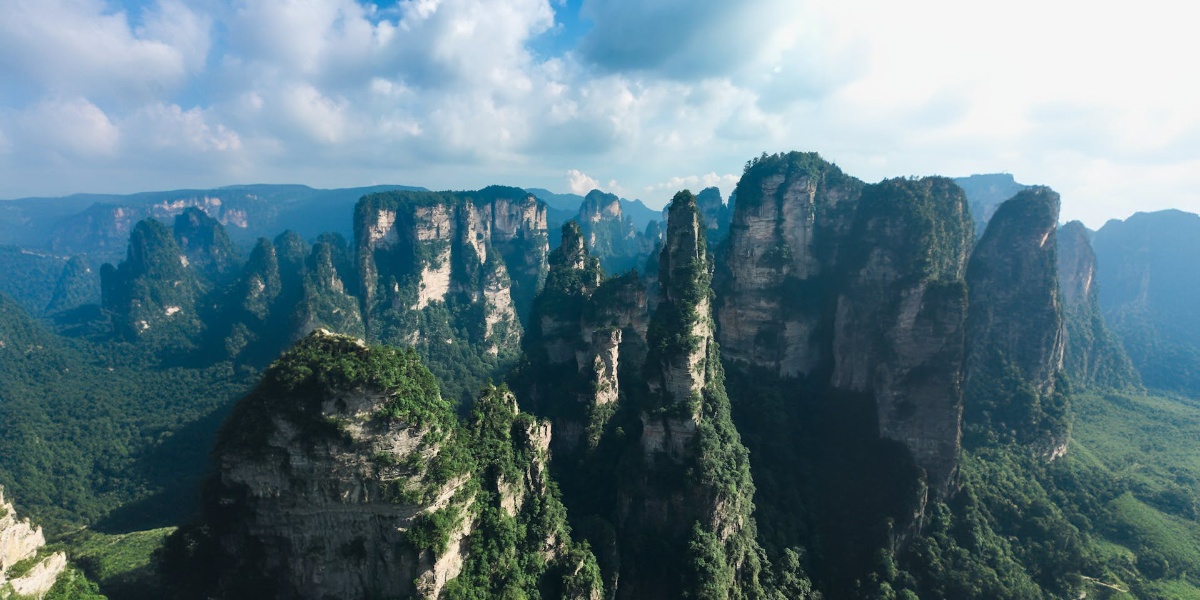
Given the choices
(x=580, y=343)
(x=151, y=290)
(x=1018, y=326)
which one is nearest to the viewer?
(x=580, y=343)

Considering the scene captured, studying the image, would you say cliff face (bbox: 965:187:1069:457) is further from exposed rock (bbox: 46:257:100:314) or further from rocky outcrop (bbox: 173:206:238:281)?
exposed rock (bbox: 46:257:100:314)

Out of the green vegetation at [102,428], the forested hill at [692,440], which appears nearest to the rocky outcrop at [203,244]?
the green vegetation at [102,428]

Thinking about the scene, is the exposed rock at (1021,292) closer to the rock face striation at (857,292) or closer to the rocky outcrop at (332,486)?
the rock face striation at (857,292)

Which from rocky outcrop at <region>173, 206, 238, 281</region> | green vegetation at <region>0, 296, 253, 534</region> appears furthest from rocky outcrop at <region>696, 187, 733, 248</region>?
rocky outcrop at <region>173, 206, 238, 281</region>

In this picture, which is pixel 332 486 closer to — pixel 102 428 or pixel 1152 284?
pixel 102 428

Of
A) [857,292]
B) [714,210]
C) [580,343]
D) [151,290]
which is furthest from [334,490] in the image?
[151,290]

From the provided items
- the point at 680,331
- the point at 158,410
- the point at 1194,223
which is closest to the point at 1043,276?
the point at 680,331
